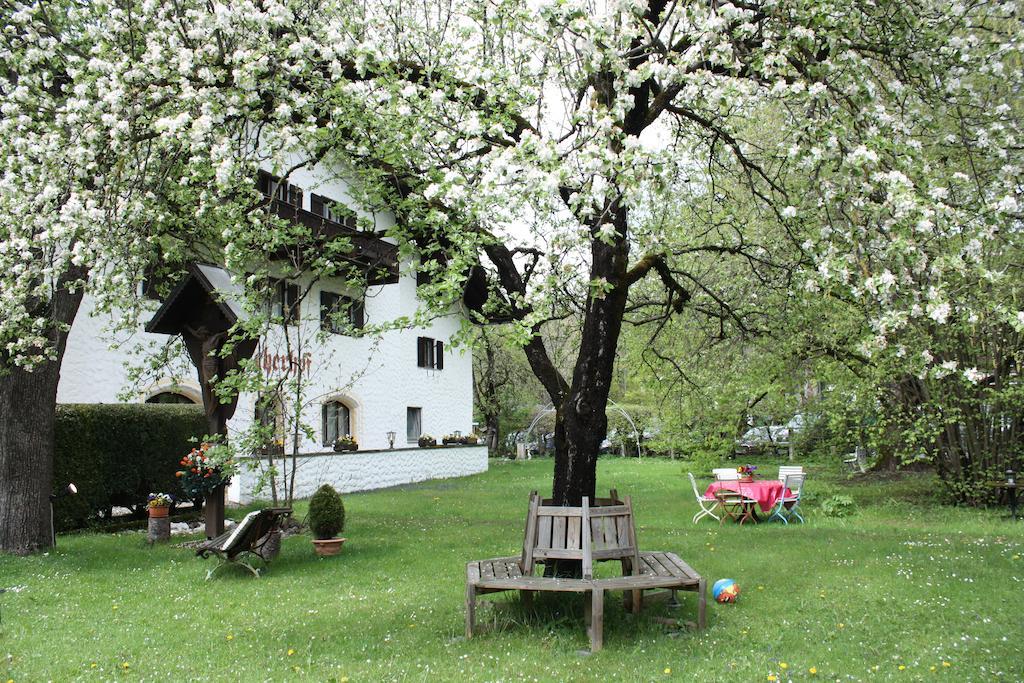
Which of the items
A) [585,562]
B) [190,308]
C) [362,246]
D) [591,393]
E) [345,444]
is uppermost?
[362,246]

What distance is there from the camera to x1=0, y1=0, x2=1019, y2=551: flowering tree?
5.96 m

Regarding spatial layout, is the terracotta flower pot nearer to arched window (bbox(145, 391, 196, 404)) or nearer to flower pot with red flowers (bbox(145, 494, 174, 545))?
flower pot with red flowers (bbox(145, 494, 174, 545))

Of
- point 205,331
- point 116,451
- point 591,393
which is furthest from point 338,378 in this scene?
point 591,393

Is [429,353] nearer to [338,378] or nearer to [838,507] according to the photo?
[338,378]

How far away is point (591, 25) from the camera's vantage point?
19.7ft

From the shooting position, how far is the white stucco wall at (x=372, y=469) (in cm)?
1681

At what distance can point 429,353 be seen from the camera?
26266mm

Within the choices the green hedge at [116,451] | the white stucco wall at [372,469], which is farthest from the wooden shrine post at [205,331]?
the white stucco wall at [372,469]

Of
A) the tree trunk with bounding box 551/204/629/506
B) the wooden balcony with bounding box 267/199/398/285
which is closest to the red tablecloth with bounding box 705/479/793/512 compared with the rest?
the tree trunk with bounding box 551/204/629/506

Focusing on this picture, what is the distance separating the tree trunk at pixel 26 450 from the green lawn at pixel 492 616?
0.54 meters

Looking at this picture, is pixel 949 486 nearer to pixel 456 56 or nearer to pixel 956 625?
pixel 956 625

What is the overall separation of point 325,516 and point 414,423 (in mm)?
15002

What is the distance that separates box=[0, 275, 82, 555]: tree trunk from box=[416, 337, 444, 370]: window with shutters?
49.7 ft

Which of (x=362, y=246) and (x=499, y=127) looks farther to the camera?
(x=362, y=246)
